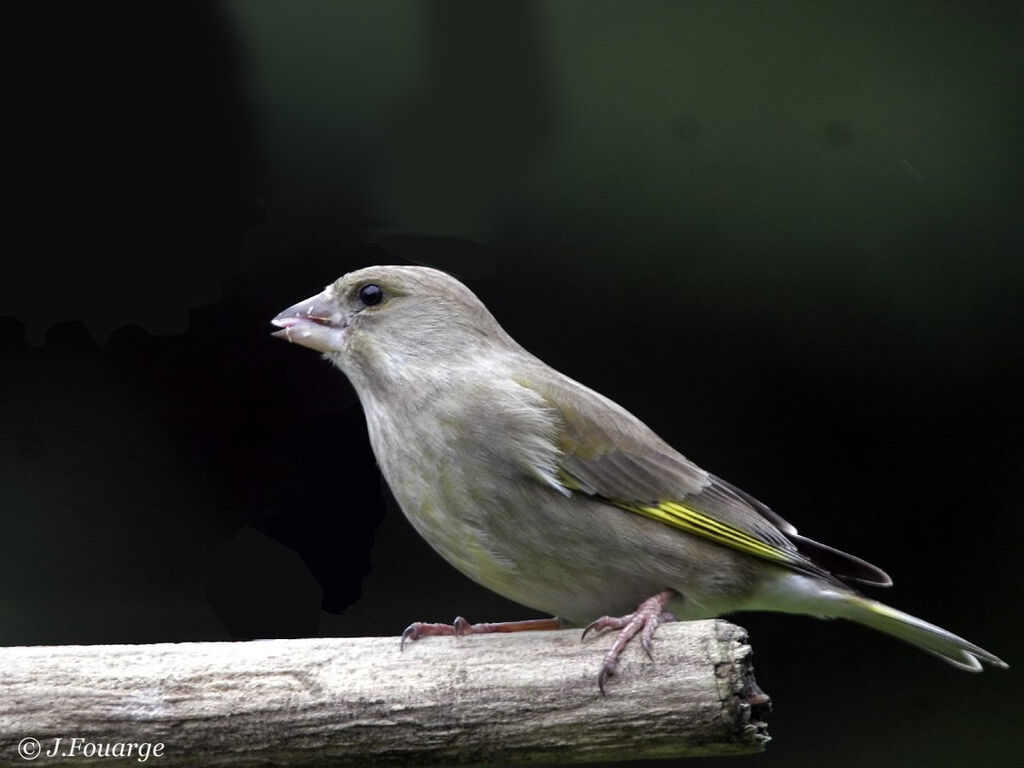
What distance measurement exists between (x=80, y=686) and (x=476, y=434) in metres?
0.80

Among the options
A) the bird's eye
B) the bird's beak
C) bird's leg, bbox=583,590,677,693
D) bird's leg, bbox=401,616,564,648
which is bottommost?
bird's leg, bbox=401,616,564,648

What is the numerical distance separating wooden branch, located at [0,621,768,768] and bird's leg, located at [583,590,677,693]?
2cm

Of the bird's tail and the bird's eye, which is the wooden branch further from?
the bird's eye

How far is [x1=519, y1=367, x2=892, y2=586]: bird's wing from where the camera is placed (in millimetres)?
2543

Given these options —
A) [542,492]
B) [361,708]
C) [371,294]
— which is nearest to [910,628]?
[542,492]

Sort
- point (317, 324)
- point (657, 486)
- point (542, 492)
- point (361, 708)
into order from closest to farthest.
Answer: point (361, 708)
point (542, 492)
point (657, 486)
point (317, 324)

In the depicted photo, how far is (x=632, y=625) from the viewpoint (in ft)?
7.36

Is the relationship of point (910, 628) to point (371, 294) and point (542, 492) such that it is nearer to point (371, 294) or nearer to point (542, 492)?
point (542, 492)

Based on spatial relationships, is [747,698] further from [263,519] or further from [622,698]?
[263,519]

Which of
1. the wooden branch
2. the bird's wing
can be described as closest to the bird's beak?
the bird's wing

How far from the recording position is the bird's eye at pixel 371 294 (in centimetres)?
275

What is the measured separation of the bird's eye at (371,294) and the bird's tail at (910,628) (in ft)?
3.55

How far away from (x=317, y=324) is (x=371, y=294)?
13 cm

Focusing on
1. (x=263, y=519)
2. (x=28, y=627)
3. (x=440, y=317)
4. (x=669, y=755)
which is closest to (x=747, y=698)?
(x=669, y=755)
